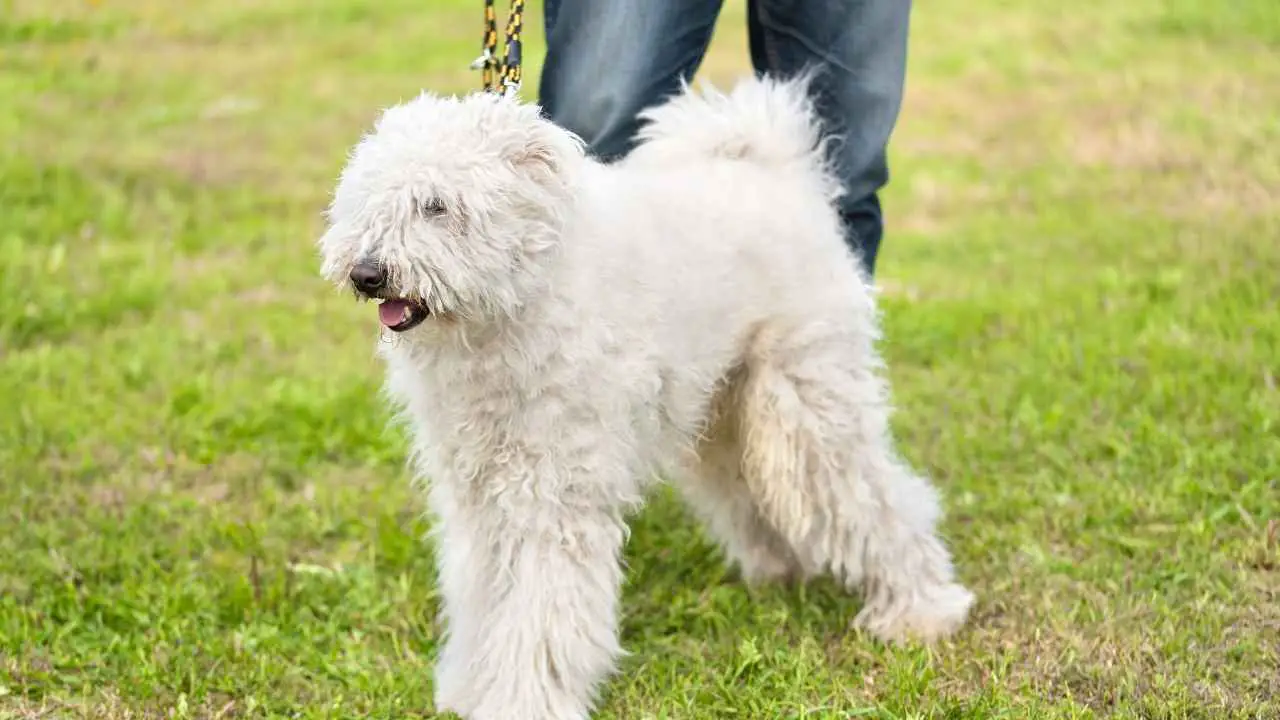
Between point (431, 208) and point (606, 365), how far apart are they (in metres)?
0.51

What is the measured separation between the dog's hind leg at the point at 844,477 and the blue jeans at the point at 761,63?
61 cm

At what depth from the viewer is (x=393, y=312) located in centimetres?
272

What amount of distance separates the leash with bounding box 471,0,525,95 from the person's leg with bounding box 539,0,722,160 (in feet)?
0.74

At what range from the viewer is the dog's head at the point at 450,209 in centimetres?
268

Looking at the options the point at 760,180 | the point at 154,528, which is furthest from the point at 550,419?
the point at 154,528

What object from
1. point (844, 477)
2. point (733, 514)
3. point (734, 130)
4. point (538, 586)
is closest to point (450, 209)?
point (538, 586)

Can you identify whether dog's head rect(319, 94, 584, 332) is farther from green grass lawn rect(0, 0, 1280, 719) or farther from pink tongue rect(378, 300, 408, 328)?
green grass lawn rect(0, 0, 1280, 719)

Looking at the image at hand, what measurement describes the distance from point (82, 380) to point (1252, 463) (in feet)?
13.0

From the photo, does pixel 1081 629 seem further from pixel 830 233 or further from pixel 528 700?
pixel 528 700

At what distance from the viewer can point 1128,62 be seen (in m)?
9.40

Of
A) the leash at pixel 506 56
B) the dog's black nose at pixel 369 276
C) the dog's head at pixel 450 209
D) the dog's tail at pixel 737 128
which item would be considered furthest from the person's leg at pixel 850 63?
the dog's black nose at pixel 369 276

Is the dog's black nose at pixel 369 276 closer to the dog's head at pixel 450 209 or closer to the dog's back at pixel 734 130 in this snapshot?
the dog's head at pixel 450 209

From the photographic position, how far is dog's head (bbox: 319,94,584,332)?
8.79 ft

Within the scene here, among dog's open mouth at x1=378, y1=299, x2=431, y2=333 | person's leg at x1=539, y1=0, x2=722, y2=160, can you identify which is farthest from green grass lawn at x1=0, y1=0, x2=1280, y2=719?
person's leg at x1=539, y1=0, x2=722, y2=160
